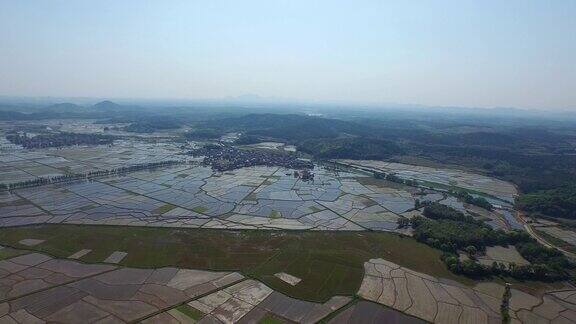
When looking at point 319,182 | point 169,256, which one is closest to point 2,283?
point 169,256

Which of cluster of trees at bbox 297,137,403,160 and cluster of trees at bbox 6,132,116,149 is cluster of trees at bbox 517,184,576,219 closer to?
cluster of trees at bbox 297,137,403,160

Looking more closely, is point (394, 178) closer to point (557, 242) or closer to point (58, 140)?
point (557, 242)

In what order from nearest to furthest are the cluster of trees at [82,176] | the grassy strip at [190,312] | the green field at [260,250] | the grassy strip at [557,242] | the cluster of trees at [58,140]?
the grassy strip at [190,312]
the green field at [260,250]
the grassy strip at [557,242]
the cluster of trees at [82,176]
the cluster of trees at [58,140]

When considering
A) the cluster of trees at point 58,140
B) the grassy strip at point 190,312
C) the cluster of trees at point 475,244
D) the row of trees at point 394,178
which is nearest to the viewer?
the grassy strip at point 190,312

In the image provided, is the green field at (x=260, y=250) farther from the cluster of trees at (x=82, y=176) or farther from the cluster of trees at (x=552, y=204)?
the cluster of trees at (x=552, y=204)

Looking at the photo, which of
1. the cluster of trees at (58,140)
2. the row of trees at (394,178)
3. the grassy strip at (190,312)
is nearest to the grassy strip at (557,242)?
the row of trees at (394,178)

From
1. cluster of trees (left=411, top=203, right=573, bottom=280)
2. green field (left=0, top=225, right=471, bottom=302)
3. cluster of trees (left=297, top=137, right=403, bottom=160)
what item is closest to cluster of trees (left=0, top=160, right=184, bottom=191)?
green field (left=0, top=225, right=471, bottom=302)

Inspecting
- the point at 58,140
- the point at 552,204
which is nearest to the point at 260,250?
the point at 552,204
